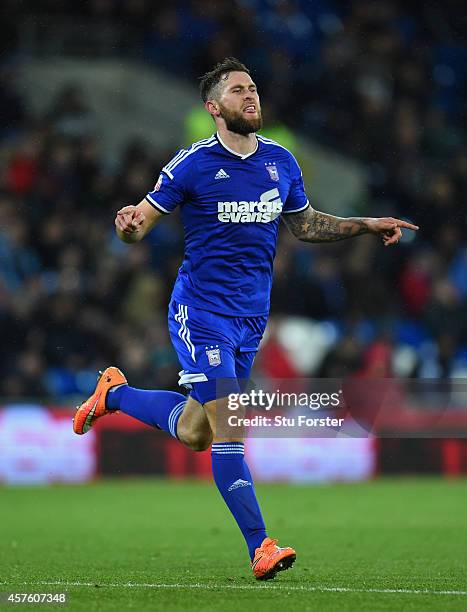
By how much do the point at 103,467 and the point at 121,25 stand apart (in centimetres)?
697

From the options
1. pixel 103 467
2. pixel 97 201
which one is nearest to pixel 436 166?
pixel 97 201

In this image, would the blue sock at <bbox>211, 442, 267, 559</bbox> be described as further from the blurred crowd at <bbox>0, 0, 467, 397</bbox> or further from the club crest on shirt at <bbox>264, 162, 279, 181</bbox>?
the blurred crowd at <bbox>0, 0, 467, 397</bbox>

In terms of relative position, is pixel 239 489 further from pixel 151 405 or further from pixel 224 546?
pixel 224 546

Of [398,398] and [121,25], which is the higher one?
[121,25]

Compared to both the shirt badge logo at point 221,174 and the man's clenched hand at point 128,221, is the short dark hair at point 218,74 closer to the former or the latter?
the shirt badge logo at point 221,174

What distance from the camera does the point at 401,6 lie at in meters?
19.5

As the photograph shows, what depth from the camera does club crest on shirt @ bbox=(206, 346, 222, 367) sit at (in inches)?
258

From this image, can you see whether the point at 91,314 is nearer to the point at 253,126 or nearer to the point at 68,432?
the point at 68,432

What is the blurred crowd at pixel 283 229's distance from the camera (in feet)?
46.9

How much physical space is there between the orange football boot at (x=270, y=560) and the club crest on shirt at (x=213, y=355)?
89cm

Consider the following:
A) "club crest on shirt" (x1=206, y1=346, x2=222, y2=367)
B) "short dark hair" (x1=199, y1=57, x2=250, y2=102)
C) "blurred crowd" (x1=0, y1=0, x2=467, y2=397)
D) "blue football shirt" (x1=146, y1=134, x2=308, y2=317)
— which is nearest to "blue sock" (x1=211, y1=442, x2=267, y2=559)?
"club crest on shirt" (x1=206, y1=346, x2=222, y2=367)

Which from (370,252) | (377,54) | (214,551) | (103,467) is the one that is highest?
(377,54)

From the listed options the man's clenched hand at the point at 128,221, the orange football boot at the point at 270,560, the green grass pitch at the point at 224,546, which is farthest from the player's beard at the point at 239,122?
the green grass pitch at the point at 224,546

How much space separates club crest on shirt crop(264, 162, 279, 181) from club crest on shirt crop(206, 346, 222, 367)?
3.09 feet
